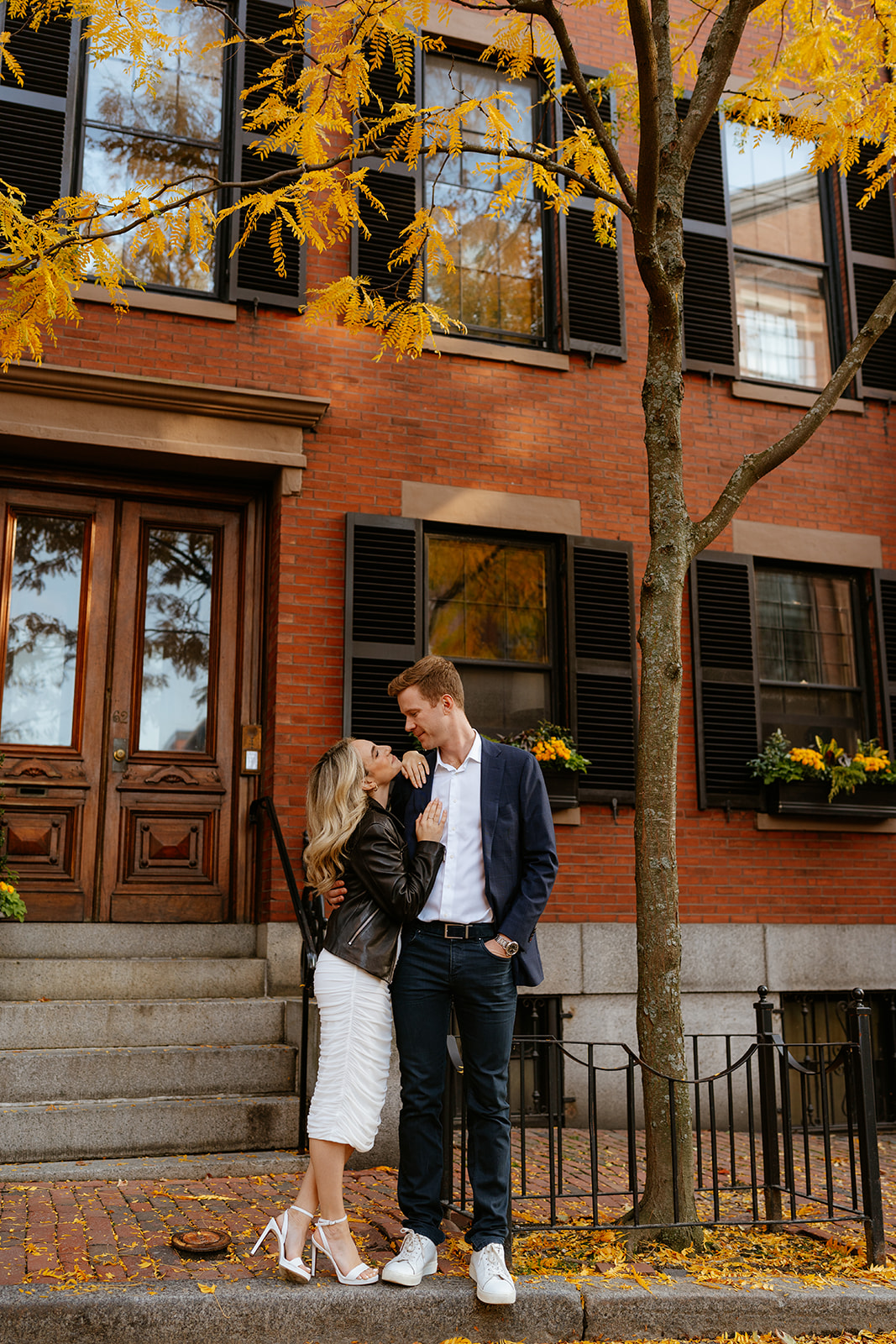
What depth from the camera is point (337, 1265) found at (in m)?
4.04

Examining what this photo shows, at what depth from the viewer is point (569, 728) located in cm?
836

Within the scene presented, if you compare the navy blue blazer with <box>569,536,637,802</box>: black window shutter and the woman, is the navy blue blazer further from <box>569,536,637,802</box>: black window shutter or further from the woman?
<box>569,536,637,802</box>: black window shutter

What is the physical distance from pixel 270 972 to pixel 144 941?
2.65ft

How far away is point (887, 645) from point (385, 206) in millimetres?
5166

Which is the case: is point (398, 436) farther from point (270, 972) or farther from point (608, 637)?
point (270, 972)

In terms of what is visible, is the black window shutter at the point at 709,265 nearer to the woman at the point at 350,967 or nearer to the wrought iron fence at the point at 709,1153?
the wrought iron fence at the point at 709,1153

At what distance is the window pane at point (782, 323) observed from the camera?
9773 millimetres

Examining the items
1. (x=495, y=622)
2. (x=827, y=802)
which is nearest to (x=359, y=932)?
(x=495, y=622)

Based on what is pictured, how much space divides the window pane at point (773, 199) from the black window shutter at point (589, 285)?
4.70 ft

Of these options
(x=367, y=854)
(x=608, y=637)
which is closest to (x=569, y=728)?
(x=608, y=637)

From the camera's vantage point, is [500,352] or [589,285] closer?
[500,352]

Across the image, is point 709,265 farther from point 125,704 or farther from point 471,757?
point 471,757

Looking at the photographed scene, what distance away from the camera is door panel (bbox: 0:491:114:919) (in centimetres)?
739

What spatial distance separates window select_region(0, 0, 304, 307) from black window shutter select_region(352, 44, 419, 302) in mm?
524
